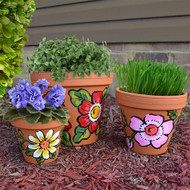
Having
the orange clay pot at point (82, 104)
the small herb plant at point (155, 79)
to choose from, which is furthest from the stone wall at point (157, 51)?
the orange clay pot at point (82, 104)

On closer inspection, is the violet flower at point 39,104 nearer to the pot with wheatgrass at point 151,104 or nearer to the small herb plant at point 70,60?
the small herb plant at point 70,60

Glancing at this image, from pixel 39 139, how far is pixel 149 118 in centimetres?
80

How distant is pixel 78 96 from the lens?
187 centimetres

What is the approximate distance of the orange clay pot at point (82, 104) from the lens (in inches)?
72.2

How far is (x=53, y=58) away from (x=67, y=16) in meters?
1.73

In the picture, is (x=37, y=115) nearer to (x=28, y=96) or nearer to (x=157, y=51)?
(x=28, y=96)

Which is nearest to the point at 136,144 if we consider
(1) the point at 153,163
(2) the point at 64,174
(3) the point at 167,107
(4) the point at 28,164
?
(1) the point at 153,163

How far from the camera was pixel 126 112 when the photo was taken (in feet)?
5.94

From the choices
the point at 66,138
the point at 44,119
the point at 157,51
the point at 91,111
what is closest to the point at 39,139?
the point at 44,119

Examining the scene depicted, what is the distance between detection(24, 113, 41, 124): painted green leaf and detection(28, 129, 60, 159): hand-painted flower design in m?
0.10

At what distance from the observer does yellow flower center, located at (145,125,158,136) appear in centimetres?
174

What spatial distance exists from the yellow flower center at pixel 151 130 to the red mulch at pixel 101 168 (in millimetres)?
191

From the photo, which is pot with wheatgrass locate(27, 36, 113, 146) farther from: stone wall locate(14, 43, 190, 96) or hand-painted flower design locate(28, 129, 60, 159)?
stone wall locate(14, 43, 190, 96)

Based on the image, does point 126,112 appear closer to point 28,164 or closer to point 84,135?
point 84,135
